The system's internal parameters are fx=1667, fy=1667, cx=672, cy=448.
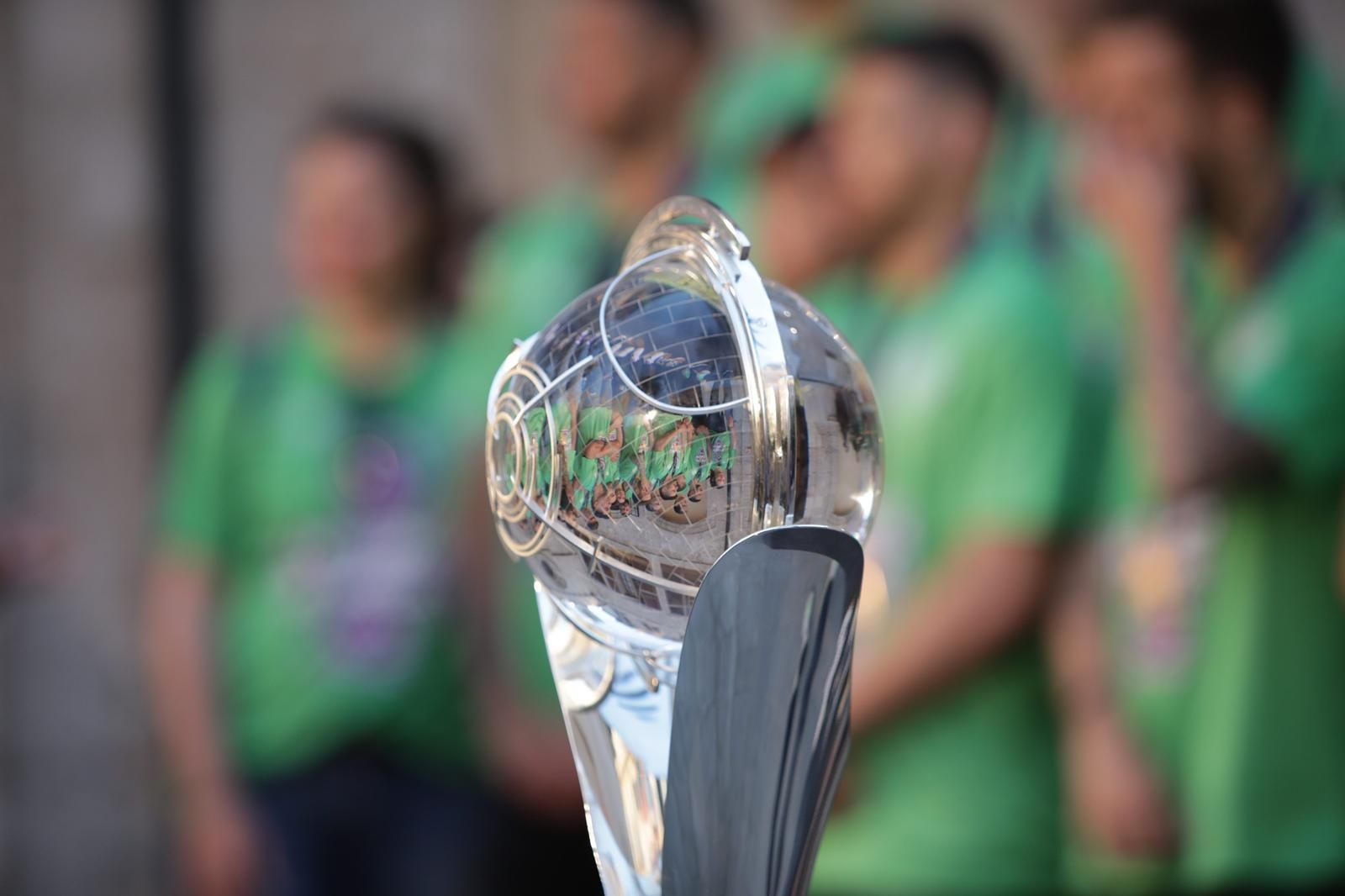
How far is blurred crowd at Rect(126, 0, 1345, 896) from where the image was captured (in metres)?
1.73

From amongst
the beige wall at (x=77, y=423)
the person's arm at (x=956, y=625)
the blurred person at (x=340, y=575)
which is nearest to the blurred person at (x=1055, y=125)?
the person's arm at (x=956, y=625)

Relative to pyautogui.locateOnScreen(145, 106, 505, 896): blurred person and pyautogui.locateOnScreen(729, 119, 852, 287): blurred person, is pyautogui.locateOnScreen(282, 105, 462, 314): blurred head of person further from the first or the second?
pyautogui.locateOnScreen(729, 119, 852, 287): blurred person

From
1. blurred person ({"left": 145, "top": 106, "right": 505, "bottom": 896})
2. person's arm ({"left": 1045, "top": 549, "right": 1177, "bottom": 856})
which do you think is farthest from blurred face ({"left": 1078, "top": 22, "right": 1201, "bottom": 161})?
blurred person ({"left": 145, "top": 106, "right": 505, "bottom": 896})

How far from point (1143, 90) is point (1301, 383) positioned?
1.34 ft

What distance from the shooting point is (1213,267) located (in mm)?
1886

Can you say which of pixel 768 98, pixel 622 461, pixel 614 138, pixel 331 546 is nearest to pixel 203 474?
pixel 331 546

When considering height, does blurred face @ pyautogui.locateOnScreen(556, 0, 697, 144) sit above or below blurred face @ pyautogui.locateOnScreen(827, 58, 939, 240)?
above

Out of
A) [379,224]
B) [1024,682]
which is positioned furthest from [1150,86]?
[379,224]

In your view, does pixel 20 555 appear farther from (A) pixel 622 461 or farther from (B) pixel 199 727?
(A) pixel 622 461

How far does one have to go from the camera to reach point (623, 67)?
96.3 inches

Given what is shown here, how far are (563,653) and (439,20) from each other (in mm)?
2811

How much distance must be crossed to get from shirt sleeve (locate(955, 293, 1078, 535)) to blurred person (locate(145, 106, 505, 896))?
0.86 metres

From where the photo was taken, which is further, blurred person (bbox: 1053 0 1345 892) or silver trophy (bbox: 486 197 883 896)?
blurred person (bbox: 1053 0 1345 892)

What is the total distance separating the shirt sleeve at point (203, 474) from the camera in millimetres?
2482
